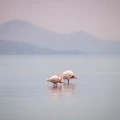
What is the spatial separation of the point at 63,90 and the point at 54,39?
10.6 feet

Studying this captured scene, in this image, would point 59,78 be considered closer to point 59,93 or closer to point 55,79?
point 55,79

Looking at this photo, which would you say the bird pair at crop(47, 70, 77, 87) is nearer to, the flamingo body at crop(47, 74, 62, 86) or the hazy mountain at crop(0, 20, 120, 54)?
the flamingo body at crop(47, 74, 62, 86)

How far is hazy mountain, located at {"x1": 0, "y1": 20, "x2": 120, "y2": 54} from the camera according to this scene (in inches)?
279

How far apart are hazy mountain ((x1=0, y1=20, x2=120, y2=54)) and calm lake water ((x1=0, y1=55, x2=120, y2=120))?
2.54 ft

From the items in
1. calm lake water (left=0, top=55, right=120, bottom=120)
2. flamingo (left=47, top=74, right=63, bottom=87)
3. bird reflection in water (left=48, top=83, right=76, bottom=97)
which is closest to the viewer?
A: calm lake water (left=0, top=55, right=120, bottom=120)

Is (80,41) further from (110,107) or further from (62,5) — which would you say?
(110,107)

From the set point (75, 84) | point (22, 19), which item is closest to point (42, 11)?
point (22, 19)

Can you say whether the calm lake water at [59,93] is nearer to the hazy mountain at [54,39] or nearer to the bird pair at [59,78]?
the bird pair at [59,78]

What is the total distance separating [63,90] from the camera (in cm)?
448

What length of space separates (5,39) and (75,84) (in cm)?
259

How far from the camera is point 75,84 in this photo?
490 centimetres

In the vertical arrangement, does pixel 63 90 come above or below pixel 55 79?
below

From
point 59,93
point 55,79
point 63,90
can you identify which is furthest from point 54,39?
point 59,93

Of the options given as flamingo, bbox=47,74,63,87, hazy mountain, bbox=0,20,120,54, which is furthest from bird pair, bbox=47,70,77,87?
hazy mountain, bbox=0,20,120,54
